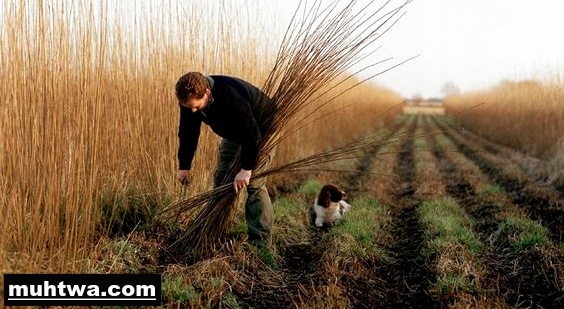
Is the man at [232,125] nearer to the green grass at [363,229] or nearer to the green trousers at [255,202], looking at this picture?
the green trousers at [255,202]

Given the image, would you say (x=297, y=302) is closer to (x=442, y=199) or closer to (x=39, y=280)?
(x=39, y=280)

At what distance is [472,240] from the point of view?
460 cm

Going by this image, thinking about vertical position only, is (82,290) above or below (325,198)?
above

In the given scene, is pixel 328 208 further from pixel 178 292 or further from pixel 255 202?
pixel 178 292

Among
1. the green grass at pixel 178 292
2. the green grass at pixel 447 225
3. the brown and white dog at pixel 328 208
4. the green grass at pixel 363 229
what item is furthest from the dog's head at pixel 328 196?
the green grass at pixel 178 292

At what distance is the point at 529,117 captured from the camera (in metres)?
12.3

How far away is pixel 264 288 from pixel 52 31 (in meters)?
1.85

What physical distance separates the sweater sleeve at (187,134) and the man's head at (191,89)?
410 millimetres

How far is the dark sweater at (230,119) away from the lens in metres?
3.51

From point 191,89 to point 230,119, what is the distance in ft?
1.36

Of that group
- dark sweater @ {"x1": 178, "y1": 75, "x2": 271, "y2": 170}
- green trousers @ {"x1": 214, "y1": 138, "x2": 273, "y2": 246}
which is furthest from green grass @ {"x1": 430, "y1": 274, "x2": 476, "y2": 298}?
dark sweater @ {"x1": 178, "y1": 75, "x2": 271, "y2": 170}

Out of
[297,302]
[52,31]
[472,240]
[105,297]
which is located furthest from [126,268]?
[472,240]

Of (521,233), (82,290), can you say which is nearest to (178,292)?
(82,290)

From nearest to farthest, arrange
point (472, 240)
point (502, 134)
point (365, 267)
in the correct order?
point (365, 267) → point (472, 240) → point (502, 134)
